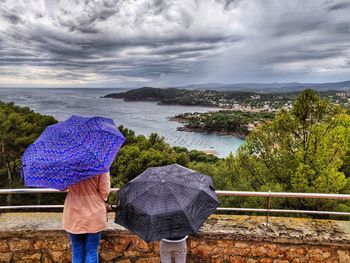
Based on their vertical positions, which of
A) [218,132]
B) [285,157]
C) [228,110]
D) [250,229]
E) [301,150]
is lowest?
[218,132]

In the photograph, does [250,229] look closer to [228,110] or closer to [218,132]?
[218,132]

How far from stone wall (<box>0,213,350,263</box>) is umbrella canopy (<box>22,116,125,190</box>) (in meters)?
1.36

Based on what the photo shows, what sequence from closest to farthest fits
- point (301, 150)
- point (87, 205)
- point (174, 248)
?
point (87, 205), point (174, 248), point (301, 150)

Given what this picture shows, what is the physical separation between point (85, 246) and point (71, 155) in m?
1.04

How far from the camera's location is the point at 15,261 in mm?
3477

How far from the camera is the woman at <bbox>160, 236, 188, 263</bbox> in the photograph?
270 centimetres

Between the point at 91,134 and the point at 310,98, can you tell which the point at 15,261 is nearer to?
the point at 91,134

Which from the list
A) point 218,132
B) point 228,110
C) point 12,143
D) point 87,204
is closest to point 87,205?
point 87,204

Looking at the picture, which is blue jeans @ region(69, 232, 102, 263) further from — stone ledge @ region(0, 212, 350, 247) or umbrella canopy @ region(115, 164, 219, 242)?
stone ledge @ region(0, 212, 350, 247)

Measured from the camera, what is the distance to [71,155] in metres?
2.27

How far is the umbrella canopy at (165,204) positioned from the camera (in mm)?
2307

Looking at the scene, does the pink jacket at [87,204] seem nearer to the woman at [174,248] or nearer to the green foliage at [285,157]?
the woman at [174,248]

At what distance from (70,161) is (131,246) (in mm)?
1660

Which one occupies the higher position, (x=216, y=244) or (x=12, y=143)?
(x=216, y=244)
